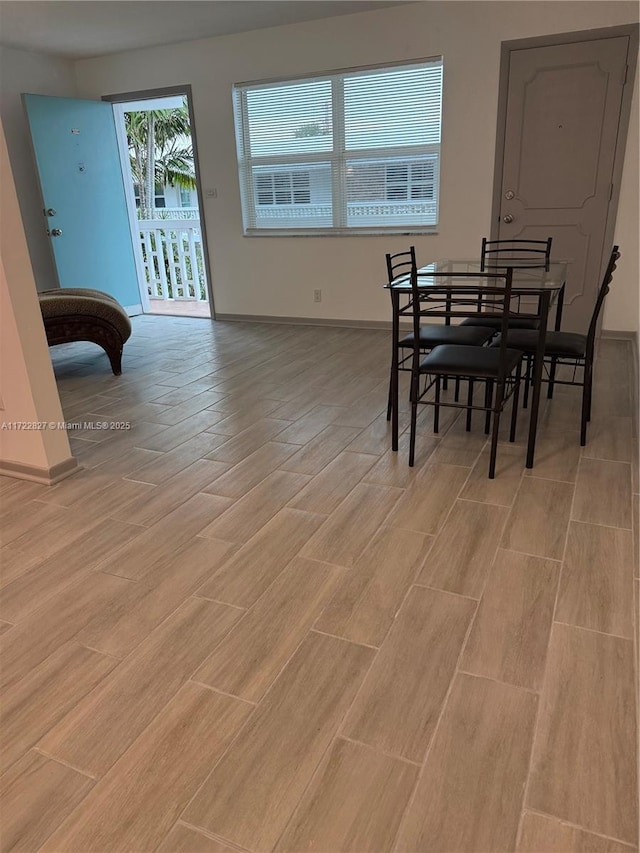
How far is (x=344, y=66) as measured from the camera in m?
4.81

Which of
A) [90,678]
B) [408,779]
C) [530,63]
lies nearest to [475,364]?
[408,779]

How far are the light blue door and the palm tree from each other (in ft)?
6.30

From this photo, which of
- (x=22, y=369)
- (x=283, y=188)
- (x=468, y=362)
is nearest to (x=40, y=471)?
(x=22, y=369)

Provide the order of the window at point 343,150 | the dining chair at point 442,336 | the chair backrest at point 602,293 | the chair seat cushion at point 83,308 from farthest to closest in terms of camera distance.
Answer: the window at point 343,150 → the chair seat cushion at point 83,308 → the dining chair at point 442,336 → the chair backrest at point 602,293

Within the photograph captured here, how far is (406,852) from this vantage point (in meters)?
1.10

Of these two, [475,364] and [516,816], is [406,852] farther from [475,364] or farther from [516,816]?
[475,364]

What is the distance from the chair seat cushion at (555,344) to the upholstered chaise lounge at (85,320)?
2.76 metres

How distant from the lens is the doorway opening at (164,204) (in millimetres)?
6188

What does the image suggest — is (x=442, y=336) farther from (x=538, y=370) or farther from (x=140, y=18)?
(x=140, y=18)

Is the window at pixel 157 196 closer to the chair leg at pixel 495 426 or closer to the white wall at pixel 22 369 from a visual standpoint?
the white wall at pixel 22 369

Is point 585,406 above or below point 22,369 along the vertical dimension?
below

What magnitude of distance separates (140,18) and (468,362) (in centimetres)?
407

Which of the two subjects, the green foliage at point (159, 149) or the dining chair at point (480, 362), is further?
the green foliage at point (159, 149)

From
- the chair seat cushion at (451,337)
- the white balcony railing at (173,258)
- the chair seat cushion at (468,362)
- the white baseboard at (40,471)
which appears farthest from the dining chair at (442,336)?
the white balcony railing at (173,258)
